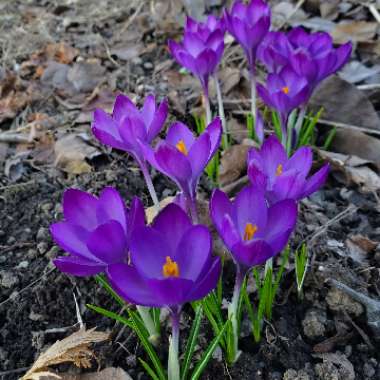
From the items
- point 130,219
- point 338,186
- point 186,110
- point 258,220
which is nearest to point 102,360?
point 130,219

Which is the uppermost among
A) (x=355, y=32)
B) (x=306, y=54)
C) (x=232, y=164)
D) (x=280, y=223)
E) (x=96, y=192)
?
(x=306, y=54)

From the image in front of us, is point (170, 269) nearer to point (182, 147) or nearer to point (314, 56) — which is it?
point (182, 147)

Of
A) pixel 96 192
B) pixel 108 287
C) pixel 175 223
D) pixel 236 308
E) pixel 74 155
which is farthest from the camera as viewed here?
pixel 74 155

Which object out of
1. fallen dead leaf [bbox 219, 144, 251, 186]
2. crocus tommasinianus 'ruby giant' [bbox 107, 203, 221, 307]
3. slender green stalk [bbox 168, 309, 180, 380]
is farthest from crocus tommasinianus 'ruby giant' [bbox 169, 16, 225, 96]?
slender green stalk [bbox 168, 309, 180, 380]

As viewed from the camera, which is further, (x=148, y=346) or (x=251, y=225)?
(x=148, y=346)

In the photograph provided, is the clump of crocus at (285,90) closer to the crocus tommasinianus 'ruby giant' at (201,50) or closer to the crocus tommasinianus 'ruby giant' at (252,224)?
the crocus tommasinianus 'ruby giant' at (201,50)

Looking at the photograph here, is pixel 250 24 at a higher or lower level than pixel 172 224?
higher

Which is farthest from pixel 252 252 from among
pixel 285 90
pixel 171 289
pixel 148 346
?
pixel 285 90
